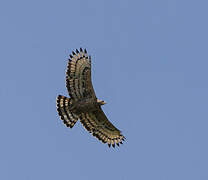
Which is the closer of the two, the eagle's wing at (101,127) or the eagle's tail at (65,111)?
the eagle's tail at (65,111)

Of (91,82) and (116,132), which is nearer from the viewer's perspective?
→ (91,82)

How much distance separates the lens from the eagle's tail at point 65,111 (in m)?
27.8

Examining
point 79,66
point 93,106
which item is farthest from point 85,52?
point 93,106

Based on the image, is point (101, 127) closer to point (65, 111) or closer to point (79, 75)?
point (65, 111)

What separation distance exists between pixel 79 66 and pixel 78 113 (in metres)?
2.66

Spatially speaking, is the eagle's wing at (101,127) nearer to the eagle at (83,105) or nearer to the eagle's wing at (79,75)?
the eagle at (83,105)

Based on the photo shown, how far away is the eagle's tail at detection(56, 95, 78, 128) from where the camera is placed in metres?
27.8

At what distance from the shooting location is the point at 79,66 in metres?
27.1

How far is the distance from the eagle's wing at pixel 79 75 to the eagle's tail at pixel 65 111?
714 mm

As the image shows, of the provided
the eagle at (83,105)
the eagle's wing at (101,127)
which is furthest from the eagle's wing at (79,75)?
the eagle's wing at (101,127)

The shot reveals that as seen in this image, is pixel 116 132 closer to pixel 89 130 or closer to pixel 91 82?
pixel 89 130

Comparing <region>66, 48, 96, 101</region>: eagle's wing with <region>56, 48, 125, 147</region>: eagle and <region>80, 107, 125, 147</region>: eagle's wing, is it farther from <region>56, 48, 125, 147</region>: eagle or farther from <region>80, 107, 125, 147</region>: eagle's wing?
<region>80, 107, 125, 147</region>: eagle's wing

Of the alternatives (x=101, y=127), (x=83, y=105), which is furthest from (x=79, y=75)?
(x=101, y=127)

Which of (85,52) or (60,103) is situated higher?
(85,52)
